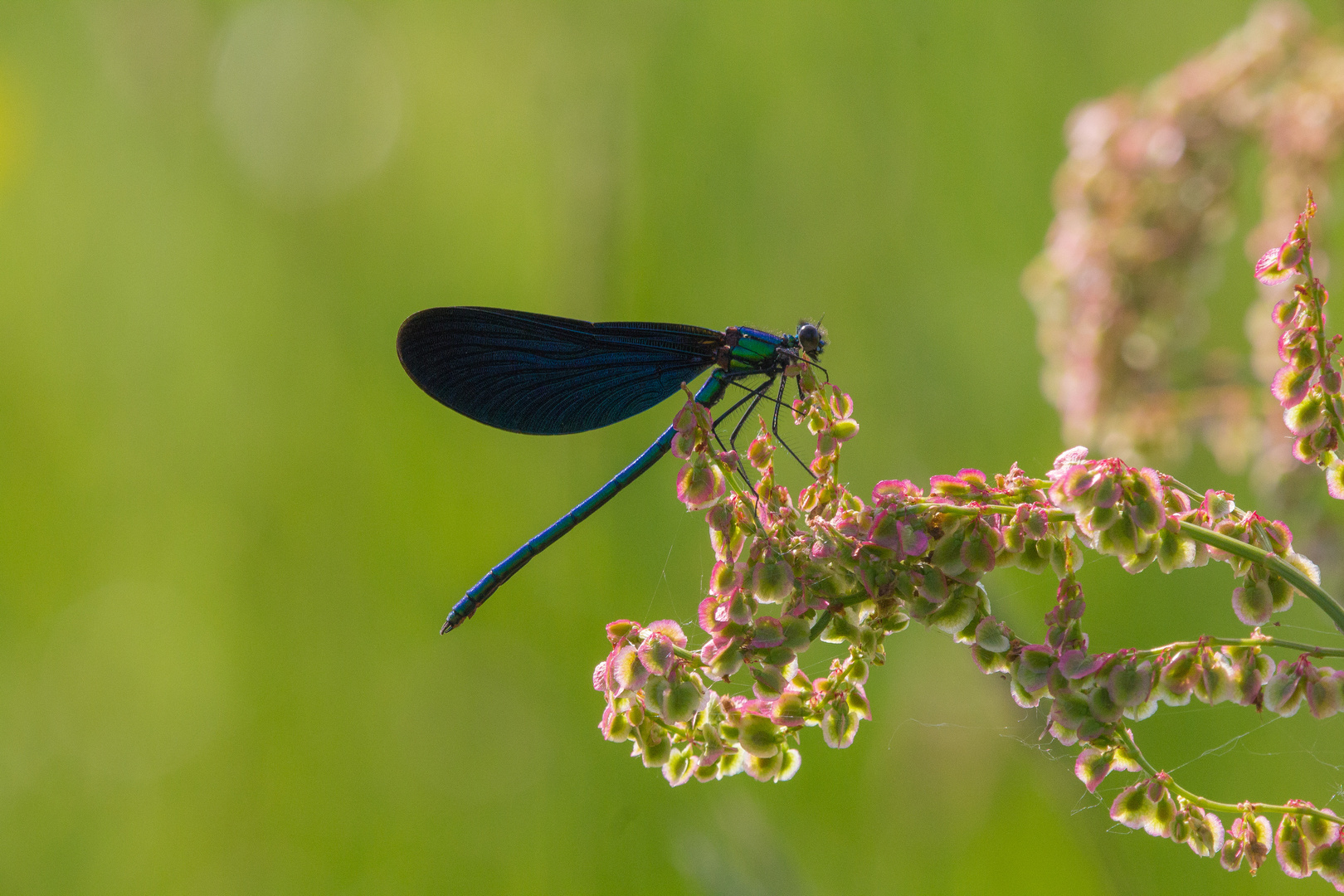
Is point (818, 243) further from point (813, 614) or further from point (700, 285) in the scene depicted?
point (813, 614)

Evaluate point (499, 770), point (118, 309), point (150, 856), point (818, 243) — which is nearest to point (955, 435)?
point (818, 243)

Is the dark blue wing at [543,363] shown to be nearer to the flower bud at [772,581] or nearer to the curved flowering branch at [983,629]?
the curved flowering branch at [983,629]

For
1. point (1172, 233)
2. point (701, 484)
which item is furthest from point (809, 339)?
point (1172, 233)

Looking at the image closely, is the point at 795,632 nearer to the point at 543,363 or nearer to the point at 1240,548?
the point at 1240,548

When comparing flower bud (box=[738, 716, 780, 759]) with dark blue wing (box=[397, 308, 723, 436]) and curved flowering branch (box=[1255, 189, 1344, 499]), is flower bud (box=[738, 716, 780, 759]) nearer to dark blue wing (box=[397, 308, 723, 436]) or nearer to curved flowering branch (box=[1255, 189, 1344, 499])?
curved flowering branch (box=[1255, 189, 1344, 499])

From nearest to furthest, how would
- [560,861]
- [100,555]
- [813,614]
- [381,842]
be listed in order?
[813,614] < [560,861] < [381,842] < [100,555]
